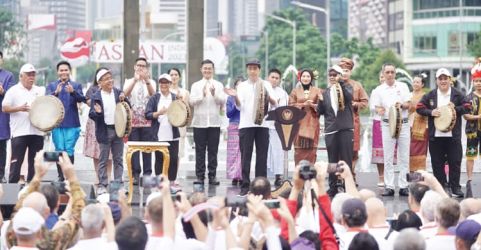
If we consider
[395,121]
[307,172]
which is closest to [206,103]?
[395,121]

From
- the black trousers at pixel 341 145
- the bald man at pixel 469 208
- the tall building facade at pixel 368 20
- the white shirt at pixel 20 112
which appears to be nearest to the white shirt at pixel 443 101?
the black trousers at pixel 341 145

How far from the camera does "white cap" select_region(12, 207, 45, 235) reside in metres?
9.03

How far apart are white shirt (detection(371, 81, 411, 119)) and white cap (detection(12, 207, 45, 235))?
8.63 metres

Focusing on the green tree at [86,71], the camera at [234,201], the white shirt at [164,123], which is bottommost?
the camera at [234,201]

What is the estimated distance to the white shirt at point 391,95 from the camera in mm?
17016

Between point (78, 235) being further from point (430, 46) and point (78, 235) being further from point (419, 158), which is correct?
point (430, 46)

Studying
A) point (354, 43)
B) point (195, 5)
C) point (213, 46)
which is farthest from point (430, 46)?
point (195, 5)

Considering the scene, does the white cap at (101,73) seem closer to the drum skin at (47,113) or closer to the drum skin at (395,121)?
the drum skin at (47,113)

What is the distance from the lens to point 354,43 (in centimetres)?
9588

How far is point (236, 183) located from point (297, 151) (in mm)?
1069

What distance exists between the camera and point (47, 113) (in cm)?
1623

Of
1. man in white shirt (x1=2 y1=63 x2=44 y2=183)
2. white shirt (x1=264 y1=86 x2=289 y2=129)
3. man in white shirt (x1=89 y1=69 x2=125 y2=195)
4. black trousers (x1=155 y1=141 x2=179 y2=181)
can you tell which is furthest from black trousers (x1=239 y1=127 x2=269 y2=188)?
man in white shirt (x1=2 y1=63 x2=44 y2=183)

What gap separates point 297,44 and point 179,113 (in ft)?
274

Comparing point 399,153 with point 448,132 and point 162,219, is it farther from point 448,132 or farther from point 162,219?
point 162,219
